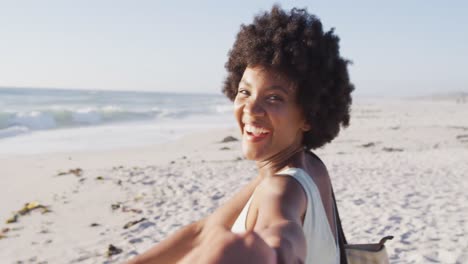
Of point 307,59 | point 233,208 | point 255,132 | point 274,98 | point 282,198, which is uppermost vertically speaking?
point 307,59

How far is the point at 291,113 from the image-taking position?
1.60 metres

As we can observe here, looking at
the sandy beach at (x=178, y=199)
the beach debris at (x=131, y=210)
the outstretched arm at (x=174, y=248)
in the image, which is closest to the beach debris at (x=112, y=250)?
the sandy beach at (x=178, y=199)

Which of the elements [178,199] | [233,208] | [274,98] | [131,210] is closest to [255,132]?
[274,98]

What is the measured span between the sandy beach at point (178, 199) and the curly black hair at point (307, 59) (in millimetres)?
3309

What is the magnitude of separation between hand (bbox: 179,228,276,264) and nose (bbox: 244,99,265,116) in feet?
2.75

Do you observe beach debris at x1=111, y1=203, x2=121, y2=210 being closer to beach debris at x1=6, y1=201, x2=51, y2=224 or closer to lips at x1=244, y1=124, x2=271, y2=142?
beach debris at x1=6, y1=201, x2=51, y2=224

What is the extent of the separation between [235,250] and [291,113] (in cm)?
94

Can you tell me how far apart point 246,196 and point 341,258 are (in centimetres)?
44

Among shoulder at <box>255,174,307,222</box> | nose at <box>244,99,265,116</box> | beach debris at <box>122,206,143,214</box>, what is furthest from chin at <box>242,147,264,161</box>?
beach debris at <box>122,206,143,214</box>

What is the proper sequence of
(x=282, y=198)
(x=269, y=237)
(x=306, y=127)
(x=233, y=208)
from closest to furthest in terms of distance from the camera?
(x=269, y=237), (x=282, y=198), (x=306, y=127), (x=233, y=208)

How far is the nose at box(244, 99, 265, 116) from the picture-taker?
5.09 ft

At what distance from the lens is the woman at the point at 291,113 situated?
1369 millimetres

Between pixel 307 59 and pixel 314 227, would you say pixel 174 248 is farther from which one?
pixel 307 59

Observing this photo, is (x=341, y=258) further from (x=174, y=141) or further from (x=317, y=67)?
(x=174, y=141)
